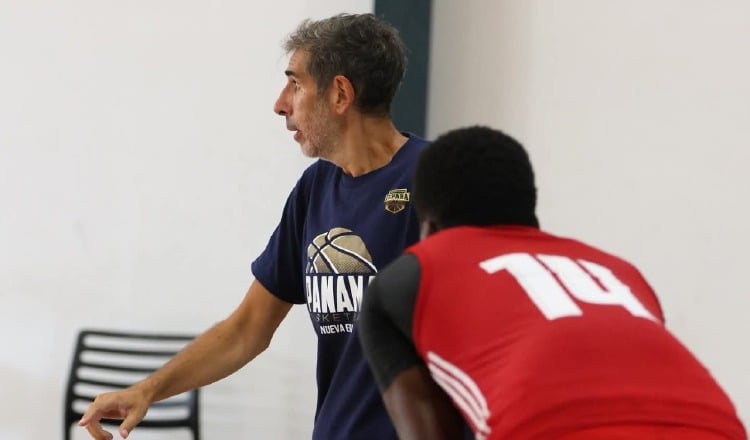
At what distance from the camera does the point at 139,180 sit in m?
2.98

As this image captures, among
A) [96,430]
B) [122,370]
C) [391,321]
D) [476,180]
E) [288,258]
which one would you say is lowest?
[122,370]

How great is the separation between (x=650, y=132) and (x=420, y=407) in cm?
137

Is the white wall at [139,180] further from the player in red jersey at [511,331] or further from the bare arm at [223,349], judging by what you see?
the player in red jersey at [511,331]

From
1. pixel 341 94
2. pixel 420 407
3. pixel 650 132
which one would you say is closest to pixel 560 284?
pixel 420 407

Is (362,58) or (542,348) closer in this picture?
(542,348)

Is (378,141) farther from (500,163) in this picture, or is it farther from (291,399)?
(291,399)

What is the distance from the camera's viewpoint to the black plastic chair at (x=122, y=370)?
9.18 ft

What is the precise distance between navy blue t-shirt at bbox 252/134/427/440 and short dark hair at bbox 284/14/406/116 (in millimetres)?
101

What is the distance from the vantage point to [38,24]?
2926 millimetres

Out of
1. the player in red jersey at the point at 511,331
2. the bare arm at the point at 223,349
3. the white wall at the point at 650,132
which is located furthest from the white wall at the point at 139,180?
the player in red jersey at the point at 511,331

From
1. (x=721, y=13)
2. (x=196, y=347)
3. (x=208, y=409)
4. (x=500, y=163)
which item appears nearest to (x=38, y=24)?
(x=208, y=409)

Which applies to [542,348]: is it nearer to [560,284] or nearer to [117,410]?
[560,284]

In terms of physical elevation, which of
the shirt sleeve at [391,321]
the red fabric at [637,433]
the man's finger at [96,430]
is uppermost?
the shirt sleeve at [391,321]

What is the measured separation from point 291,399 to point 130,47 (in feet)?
4.18
